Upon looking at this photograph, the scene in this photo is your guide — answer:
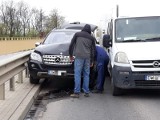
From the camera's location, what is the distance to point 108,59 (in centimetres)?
1034

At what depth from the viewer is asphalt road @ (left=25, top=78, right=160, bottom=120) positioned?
7.33m

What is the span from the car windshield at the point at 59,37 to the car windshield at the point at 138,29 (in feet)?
6.61

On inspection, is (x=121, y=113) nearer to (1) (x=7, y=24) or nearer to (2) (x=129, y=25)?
(2) (x=129, y=25)

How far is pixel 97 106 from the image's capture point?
836 cm

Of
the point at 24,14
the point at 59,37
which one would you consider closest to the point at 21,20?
the point at 24,14

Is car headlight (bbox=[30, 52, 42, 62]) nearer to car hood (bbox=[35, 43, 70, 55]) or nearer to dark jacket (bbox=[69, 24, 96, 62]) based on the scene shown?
car hood (bbox=[35, 43, 70, 55])

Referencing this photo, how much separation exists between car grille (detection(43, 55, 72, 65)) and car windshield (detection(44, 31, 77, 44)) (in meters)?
1.35

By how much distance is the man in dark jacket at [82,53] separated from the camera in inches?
371

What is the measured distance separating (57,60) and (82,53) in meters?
1.17

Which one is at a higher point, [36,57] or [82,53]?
[82,53]

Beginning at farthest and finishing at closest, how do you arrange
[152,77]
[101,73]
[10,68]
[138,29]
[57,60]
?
1. [57,60]
2. [101,73]
3. [138,29]
4. [152,77]
5. [10,68]

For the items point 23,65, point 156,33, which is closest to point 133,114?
point 156,33

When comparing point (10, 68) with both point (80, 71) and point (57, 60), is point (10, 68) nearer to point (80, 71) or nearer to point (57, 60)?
point (80, 71)

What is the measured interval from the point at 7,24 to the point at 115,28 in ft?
275
